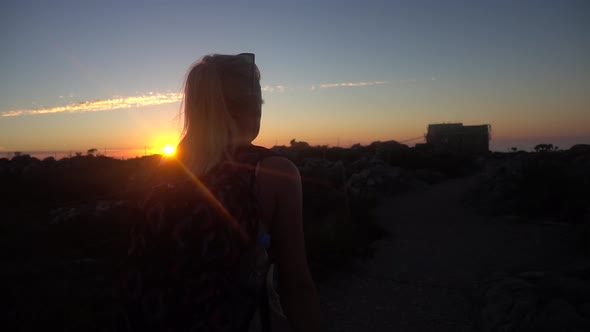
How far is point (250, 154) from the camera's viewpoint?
1.30m

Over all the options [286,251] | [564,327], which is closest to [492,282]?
[564,327]

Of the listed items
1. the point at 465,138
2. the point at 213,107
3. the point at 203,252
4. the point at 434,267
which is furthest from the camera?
the point at 465,138

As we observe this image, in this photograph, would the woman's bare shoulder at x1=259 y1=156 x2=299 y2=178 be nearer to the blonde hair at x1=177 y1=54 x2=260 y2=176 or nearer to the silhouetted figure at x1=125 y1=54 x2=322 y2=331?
the silhouetted figure at x1=125 y1=54 x2=322 y2=331

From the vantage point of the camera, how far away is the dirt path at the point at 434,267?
5.41 metres

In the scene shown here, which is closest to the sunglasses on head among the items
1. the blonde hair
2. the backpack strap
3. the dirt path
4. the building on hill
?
the blonde hair

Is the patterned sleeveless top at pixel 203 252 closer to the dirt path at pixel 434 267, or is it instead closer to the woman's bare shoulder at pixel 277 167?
the woman's bare shoulder at pixel 277 167

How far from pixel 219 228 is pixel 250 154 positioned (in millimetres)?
251

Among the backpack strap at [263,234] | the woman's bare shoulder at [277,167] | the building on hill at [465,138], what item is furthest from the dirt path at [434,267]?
the building on hill at [465,138]

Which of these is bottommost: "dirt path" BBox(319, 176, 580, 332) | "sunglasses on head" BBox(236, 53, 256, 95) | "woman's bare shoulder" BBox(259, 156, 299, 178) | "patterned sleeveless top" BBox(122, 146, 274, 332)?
"dirt path" BBox(319, 176, 580, 332)

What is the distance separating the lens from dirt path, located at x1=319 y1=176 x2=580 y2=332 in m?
5.41

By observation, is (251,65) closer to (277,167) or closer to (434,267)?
(277,167)

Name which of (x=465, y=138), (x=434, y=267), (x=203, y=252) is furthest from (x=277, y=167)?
(x=465, y=138)

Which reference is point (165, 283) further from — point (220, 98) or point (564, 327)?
point (564, 327)

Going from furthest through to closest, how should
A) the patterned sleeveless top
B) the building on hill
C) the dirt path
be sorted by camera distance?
the building on hill
the dirt path
the patterned sleeveless top
